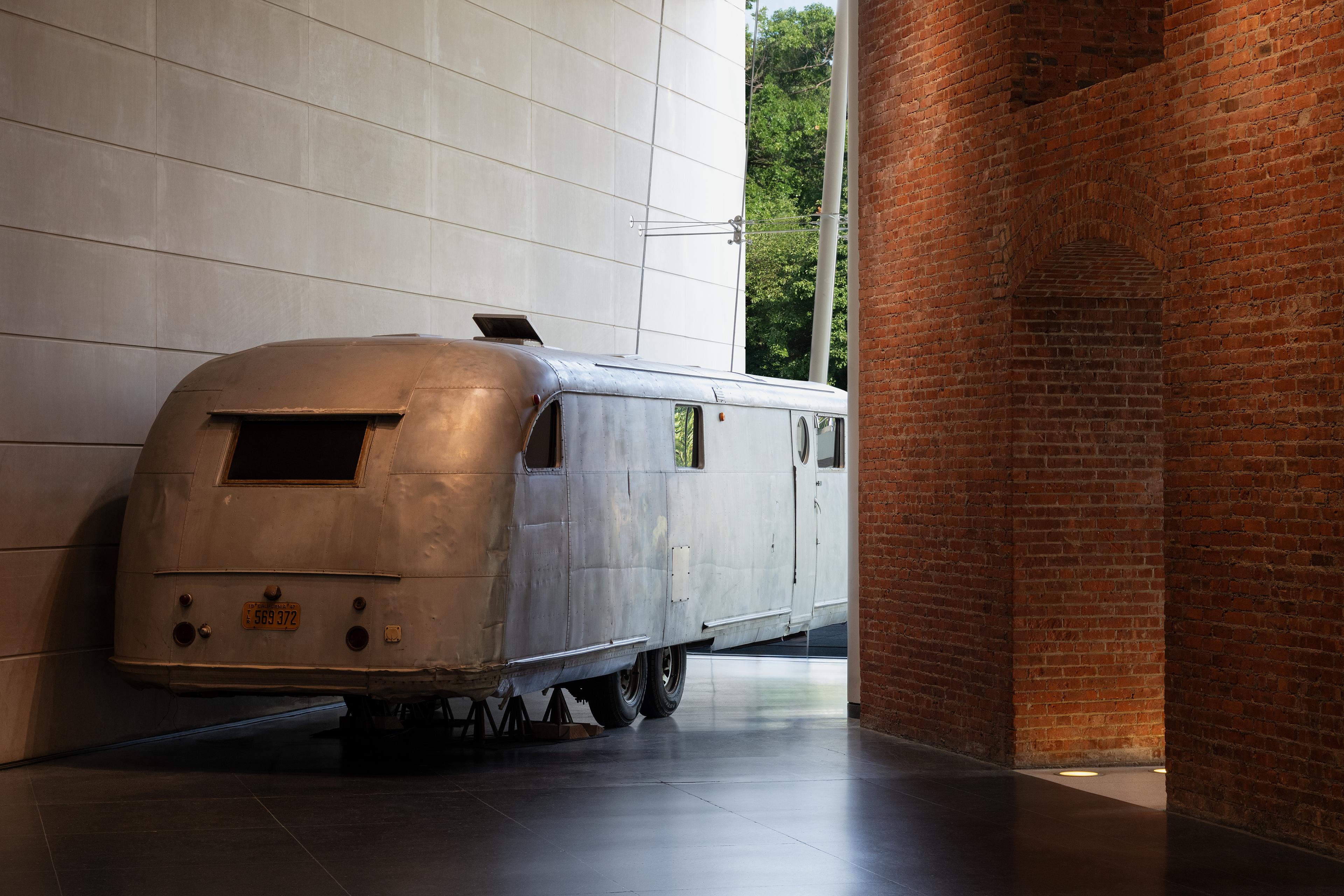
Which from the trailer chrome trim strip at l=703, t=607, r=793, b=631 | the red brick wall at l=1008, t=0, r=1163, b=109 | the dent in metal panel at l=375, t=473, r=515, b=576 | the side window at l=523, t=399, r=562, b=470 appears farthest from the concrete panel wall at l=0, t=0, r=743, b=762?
the red brick wall at l=1008, t=0, r=1163, b=109

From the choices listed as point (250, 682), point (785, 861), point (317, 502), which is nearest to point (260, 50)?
point (317, 502)

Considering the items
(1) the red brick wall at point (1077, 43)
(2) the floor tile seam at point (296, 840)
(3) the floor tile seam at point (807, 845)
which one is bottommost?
(2) the floor tile seam at point (296, 840)

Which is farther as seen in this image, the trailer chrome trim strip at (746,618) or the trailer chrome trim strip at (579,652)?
the trailer chrome trim strip at (746,618)

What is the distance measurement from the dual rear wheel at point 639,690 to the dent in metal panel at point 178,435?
3415 millimetres

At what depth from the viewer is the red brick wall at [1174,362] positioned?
807 cm

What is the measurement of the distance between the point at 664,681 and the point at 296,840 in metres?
5.47

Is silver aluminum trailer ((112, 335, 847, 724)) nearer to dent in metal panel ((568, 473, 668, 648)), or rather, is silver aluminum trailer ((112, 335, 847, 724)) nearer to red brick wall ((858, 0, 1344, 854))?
dent in metal panel ((568, 473, 668, 648))

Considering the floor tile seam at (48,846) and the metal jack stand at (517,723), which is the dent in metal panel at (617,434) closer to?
the metal jack stand at (517,723)

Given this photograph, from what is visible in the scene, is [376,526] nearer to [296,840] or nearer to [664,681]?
[296,840]

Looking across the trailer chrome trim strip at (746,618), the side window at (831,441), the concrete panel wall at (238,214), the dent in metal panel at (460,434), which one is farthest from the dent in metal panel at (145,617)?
the side window at (831,441)

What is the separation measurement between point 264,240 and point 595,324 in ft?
19.0

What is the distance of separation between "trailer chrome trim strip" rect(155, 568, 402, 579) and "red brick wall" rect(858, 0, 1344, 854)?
420 centimetres

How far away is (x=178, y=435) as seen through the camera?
408 inches

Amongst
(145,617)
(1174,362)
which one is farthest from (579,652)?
(1174,362)
